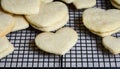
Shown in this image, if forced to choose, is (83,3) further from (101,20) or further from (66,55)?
(66,55)

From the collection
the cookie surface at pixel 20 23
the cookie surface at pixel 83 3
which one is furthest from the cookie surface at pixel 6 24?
the cookie surface at pixel 83 3

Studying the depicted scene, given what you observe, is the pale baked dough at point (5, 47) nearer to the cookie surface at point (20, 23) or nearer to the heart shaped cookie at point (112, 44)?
the cookie surface at point (20, 23)

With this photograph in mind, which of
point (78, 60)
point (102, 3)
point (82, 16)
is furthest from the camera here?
point (102, 3)

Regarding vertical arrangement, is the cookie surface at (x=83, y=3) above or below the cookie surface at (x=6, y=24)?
above

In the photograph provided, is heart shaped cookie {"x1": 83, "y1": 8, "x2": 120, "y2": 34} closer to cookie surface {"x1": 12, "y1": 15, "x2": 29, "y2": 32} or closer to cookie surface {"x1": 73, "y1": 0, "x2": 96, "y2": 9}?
cookie surface {"x1": 73, "y1": 0, "x2": 96, "y2": 9}

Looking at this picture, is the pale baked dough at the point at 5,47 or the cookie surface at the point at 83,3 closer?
the pale baked dough at the point at 5,47

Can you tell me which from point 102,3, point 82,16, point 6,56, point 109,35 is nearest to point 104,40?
point 109,35

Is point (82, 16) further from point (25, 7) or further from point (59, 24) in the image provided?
point (25, 7)
